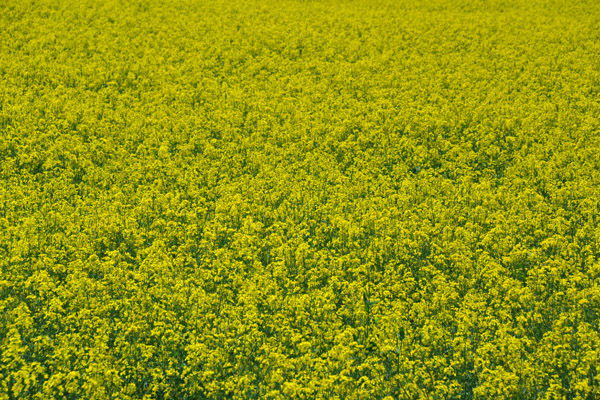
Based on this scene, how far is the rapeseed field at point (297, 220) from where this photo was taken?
260 inches

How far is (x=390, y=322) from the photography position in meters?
7.24

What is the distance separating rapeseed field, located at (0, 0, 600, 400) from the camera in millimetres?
6602

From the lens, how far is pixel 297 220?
9.90 m

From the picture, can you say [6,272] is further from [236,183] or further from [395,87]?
[395,87]

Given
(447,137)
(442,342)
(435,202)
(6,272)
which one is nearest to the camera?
(442,342)

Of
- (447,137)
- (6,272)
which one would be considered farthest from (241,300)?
(447,137)

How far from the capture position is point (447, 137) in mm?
13648

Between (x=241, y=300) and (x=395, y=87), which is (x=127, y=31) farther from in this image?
(x=241, y=300)

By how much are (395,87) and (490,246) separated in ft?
27.1

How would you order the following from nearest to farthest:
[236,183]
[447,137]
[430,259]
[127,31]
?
[430,259] → [236,183] → [447,137] → [127,31]

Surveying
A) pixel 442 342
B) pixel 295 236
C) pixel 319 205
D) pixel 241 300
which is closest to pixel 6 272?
pixel 241 300

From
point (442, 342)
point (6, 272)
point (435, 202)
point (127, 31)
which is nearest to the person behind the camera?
point (442, 342)

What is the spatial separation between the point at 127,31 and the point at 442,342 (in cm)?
1712

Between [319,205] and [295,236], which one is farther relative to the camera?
[319,205]
